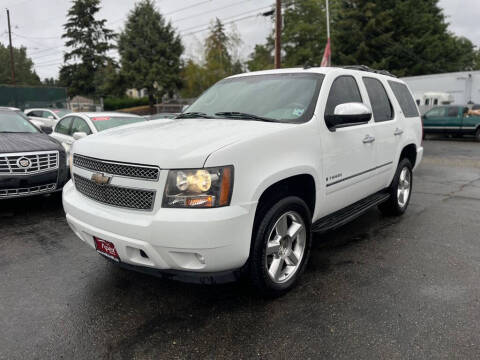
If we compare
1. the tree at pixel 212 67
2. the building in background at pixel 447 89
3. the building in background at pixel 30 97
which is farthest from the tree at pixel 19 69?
the building in background at pixel 447 89

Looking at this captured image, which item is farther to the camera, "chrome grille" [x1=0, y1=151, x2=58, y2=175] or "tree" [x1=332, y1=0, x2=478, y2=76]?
"tree" [x1=332, y1=0, x2=478, y2=76]

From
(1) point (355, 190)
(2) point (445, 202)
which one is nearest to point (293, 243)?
(1) point (355, 190)

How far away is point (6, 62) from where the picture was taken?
79.2 m

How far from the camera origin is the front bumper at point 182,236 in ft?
8.02

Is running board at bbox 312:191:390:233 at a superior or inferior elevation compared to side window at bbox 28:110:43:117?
inferior

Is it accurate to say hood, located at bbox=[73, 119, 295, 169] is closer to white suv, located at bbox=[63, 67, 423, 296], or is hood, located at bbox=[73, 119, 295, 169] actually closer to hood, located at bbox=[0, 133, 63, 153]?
white suv, located at bbox=[63, 67, 423, 296]

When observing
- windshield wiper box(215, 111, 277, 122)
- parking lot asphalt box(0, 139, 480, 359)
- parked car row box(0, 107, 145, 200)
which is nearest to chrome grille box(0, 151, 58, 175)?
parked car row box(0, 107, 145, 200)

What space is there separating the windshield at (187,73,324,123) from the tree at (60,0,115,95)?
48.6m

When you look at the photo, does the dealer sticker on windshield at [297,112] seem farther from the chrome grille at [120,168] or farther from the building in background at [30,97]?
the building in background at [30,97]

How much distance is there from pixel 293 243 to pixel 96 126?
17.8ft

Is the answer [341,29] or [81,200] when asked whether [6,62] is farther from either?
[81,200]

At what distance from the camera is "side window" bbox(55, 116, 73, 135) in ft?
26.6

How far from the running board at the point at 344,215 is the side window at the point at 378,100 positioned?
0.93 meters

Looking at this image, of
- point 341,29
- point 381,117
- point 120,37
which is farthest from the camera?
point 120,37
